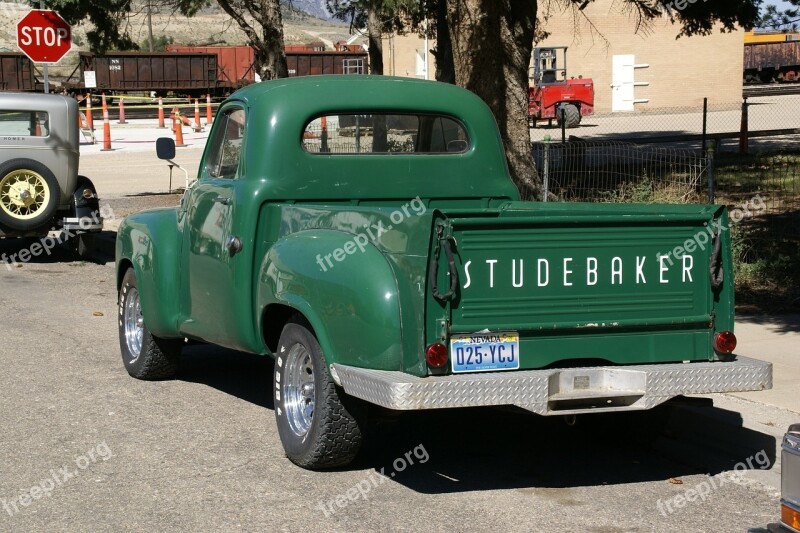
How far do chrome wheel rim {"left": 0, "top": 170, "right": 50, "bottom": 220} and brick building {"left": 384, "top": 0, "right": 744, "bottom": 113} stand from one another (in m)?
34.5

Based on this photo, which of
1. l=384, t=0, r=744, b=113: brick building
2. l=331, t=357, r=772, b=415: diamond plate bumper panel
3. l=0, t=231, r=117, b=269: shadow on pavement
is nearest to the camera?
l=331, t=357, r=772, b=415: diamond plate bumper panel

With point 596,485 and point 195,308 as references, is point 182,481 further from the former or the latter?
point 596,485

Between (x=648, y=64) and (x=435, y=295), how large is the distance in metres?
44.4

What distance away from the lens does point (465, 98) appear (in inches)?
295

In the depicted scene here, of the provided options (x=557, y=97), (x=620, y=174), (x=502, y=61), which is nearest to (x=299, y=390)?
(x=502, y=61)

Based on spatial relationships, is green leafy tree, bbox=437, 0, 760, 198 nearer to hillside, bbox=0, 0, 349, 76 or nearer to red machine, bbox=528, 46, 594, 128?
red machine, bbox=528, 46, 594, 128

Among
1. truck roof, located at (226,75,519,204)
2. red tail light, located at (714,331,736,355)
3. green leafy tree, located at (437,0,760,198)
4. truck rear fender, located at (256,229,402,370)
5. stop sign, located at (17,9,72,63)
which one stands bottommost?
red tail light, located at (714,331,736,355)

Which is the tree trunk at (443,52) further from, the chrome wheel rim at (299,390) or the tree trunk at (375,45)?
the chrome wheel rim at (299,390)

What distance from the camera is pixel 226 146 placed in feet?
24.2

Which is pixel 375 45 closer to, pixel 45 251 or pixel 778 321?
pixel 45 251

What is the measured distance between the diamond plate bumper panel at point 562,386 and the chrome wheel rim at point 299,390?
0.54m

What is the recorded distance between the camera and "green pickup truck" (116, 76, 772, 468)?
17.6 ft

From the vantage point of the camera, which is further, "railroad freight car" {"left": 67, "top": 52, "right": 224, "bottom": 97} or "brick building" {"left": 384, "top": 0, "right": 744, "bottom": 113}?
"railroad freight car" {"left": 67, "top": 52, "right": 224, "bottom": 97}

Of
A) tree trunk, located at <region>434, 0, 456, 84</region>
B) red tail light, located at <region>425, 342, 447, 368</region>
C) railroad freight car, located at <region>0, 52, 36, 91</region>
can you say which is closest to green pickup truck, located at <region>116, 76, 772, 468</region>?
red tail light, located at <region>425, 342, 447, 368</region>
